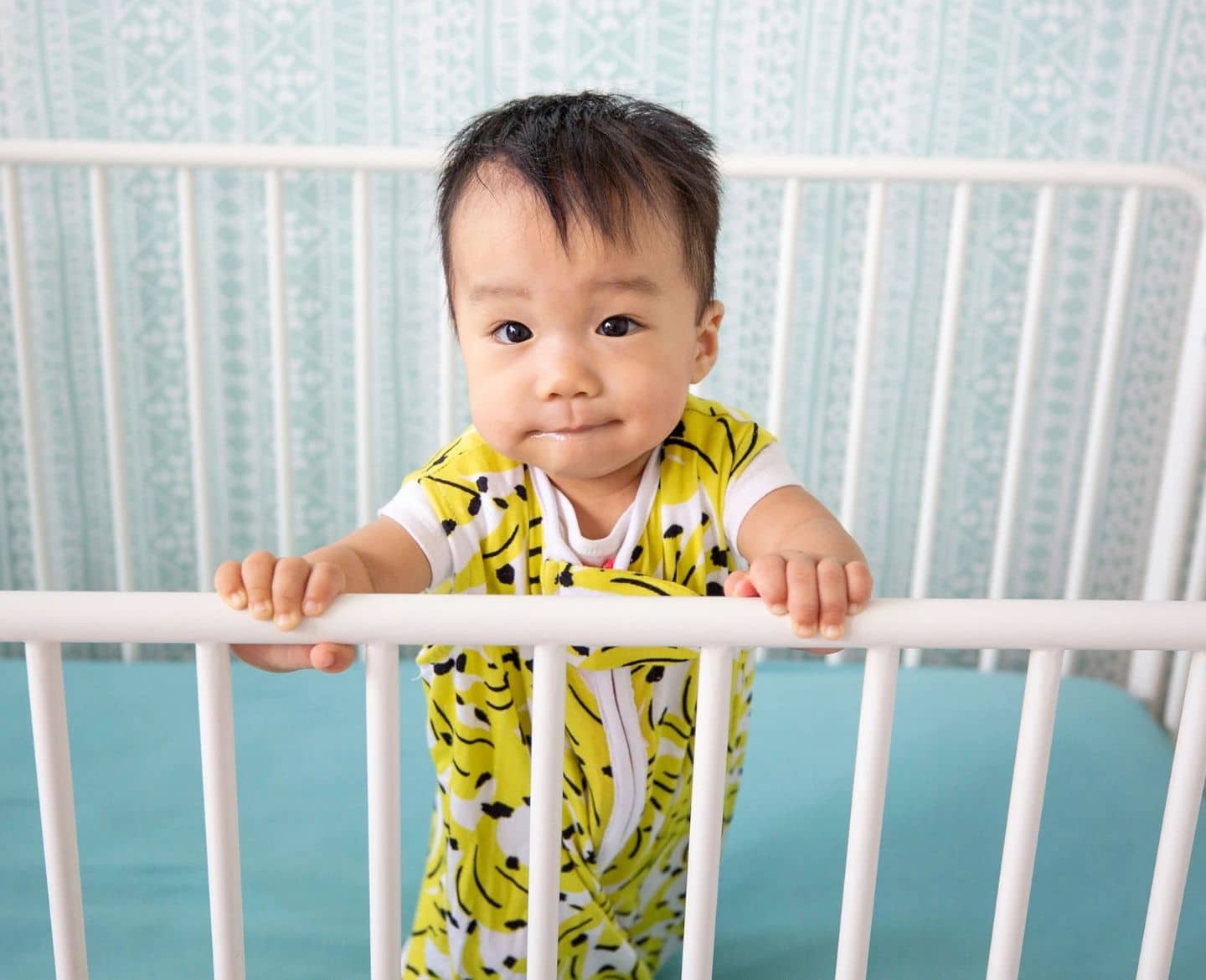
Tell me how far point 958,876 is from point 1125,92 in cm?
87

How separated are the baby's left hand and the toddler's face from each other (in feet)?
0.45

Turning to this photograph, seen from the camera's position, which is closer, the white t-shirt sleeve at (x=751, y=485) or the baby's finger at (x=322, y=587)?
the baby's finger at (x=322, y=587)

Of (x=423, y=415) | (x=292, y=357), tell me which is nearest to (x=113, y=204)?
(x=292, y=357)

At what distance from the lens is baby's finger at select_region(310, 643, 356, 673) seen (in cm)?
53

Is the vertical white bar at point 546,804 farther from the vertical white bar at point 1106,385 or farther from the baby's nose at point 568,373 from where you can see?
the vertical white bar at point 1106,385

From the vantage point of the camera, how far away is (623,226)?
65cm

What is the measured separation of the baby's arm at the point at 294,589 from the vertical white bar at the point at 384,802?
3 cm

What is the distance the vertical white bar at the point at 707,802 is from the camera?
0.52m

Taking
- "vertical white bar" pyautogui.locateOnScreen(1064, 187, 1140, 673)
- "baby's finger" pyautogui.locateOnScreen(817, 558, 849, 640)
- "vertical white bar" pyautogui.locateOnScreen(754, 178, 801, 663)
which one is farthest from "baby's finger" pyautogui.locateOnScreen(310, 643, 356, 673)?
"vertical white bar" pyautogui.locateOnScreen(1064, 187, 1140, 673)

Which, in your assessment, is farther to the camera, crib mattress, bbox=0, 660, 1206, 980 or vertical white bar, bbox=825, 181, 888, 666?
vertical white bar, bbox=825, 181, 888, 666

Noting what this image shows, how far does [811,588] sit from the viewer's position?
1.72 ft

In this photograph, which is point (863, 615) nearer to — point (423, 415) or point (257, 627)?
point (257, 627)

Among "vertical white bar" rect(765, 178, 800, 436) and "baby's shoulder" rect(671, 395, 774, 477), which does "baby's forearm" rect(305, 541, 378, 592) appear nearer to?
"baby's shoulder" rect(671, 395, 774, 477)

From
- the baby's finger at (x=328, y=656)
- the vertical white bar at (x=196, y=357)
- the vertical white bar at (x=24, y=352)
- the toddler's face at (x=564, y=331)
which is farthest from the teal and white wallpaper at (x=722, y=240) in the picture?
the baby's finger at (x=328, y=656)
